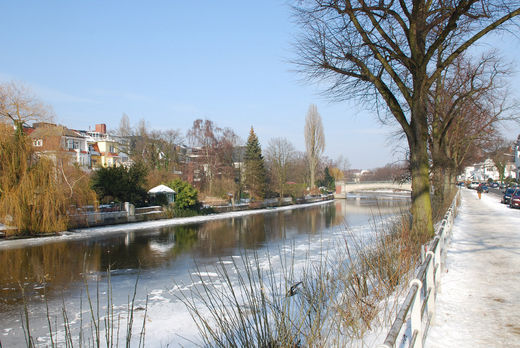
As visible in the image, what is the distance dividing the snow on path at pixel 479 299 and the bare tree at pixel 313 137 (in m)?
58.5

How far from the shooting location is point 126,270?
1291 cm

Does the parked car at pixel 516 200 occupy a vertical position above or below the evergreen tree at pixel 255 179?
below

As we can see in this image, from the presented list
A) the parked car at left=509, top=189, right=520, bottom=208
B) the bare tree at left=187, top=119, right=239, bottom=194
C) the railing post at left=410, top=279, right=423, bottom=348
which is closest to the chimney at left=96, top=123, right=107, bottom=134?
the bare tree at left=187, top=119, right=239, bottom=194

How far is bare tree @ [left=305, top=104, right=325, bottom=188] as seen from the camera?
68.1 meters

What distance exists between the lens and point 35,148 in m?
21.8

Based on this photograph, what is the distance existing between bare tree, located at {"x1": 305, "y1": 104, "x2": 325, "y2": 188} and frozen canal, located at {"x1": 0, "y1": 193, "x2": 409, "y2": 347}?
4523 cm

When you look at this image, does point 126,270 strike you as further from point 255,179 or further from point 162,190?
point 255,179

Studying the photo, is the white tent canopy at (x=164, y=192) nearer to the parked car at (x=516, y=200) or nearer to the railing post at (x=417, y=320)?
the parked car at (x=516, y=200)

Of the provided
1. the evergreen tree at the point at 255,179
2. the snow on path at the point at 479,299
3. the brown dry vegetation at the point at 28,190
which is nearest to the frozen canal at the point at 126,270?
the brown dry vegetation at the point at 28,190

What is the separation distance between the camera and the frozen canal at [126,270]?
23.5 ft

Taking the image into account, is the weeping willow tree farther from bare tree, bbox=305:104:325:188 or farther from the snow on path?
bare tree, bbox=305:104:325:188

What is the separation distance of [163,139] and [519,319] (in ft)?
172

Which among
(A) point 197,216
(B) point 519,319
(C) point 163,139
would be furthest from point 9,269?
(C) point 163,139

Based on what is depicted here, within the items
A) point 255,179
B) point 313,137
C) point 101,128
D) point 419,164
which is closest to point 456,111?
point 419,164
